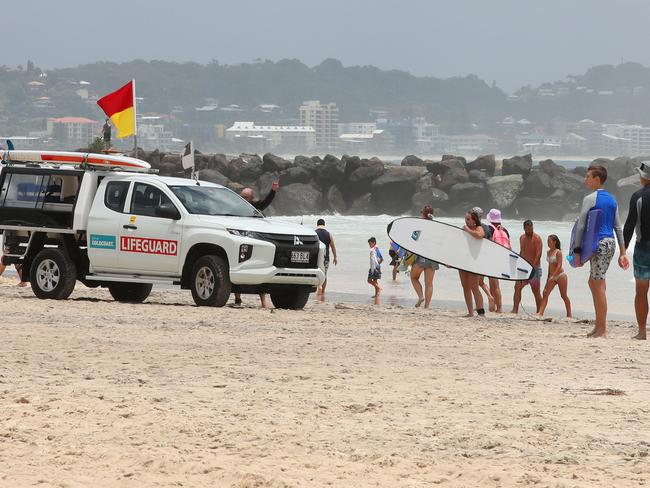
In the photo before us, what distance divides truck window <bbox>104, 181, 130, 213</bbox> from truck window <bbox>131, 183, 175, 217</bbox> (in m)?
0.13

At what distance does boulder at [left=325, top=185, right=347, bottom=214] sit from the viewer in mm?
67750

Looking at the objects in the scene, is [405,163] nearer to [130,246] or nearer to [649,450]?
[130,246]

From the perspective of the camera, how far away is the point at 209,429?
289 inches

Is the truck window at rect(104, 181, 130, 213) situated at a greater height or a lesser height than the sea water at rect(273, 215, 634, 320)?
greater

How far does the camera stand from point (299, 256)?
Result: 15.0 metres

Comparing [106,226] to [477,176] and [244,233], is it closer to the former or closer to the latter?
[244,233]

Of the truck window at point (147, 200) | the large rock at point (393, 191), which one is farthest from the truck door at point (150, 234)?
the large rock at point (393, 191)

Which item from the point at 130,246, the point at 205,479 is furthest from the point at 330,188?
the point at 205,479

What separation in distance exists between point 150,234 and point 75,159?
1.54 meters

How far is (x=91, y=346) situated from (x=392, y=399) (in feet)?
10.9

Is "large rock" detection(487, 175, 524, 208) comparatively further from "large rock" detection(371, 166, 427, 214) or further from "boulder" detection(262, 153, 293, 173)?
"boulder" detection(262, 153, 293, 173)

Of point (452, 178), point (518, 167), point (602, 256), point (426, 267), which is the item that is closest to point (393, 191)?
point (452, 178)

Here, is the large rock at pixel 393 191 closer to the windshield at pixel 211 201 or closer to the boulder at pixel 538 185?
the boulder at pixel 538 185

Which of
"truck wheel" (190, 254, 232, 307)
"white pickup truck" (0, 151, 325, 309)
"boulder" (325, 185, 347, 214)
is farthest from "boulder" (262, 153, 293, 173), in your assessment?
"truck wheel" (190, 254, 232, 307)
